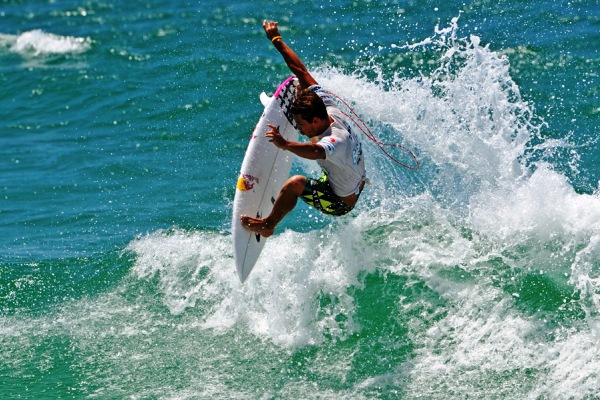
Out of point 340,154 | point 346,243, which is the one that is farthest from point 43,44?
point 340,154

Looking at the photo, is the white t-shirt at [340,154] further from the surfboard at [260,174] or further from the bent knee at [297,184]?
the surfboard at [260,174]

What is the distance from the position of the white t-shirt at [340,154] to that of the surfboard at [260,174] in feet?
1.69

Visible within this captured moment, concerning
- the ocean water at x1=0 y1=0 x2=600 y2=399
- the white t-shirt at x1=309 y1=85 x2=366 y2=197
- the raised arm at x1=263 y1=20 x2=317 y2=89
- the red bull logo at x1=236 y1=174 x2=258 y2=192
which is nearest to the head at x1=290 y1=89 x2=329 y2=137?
the white t-shirt at x1=309 y1=85 x2=366 y2=197

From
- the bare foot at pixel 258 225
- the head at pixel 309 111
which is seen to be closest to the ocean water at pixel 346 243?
the bare foot at pixel 258 225

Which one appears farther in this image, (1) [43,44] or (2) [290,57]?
(1) [43,44]

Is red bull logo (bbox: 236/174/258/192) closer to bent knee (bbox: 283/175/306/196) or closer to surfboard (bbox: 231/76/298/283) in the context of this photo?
surfboard (bbox: 231/76/298/283)

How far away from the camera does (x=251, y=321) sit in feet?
27.1

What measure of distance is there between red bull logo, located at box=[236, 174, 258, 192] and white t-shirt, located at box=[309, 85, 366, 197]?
33.1 inches

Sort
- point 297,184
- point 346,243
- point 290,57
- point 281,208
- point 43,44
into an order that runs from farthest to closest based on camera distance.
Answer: point 43,44, point 346,243, point 290,57, point 281,208, point 297,184

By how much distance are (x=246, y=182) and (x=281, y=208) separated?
1.73 ft

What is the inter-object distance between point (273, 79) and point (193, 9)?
479 cm

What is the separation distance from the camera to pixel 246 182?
7.87m

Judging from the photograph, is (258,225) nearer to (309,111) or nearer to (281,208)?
(281,208)

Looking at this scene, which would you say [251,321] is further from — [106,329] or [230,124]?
[230,124]
